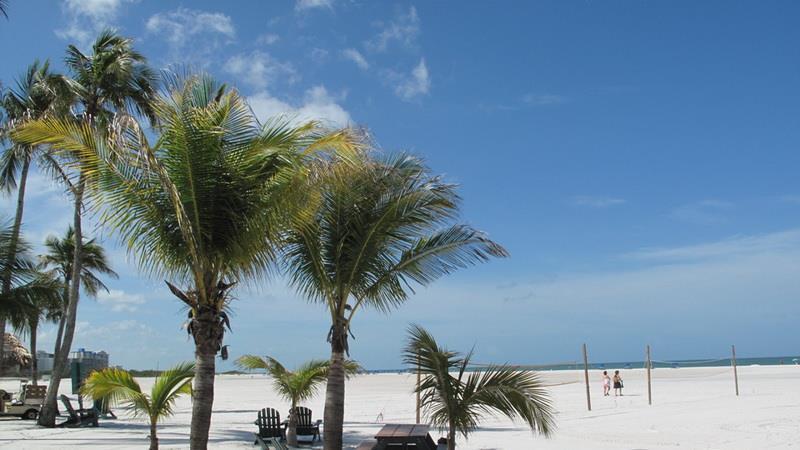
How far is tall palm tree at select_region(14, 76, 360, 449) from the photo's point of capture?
26.3ft

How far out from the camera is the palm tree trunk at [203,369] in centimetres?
807

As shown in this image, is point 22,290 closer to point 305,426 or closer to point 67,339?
point 67,339

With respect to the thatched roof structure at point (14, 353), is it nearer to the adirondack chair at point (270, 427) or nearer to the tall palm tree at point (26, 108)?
the tall palm tree at point (26, 108)

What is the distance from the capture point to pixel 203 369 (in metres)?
8.15

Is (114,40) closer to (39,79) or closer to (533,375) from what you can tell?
(39,79)

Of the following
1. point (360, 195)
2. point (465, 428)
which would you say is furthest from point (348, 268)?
point (465, 428)

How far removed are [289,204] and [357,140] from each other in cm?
115

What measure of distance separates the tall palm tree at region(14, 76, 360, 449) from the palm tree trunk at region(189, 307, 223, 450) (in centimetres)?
1

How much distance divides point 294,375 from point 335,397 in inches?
127

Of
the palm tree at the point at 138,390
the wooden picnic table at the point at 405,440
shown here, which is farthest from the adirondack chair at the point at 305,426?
the wooden picnic table at the point at 405,440

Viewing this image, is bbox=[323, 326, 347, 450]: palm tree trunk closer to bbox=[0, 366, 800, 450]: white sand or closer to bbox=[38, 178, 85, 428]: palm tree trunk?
bbox=[0, 366, 800, 450]: white sand

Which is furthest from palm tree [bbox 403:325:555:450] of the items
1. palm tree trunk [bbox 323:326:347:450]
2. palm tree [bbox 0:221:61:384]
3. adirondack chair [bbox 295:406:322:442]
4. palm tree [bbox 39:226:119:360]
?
palm tree [bbox 39:226:119:360]

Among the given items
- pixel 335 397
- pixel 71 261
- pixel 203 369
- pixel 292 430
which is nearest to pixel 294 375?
pixel 292 430

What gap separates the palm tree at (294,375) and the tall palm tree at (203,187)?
489 centimetres
